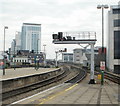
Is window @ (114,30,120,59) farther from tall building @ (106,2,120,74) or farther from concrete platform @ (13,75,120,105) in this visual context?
concrete platform @ (13,75,120,105)

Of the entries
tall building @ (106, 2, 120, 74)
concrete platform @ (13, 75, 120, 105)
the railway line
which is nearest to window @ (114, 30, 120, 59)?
tall building @ (106, 2, 120, 74)

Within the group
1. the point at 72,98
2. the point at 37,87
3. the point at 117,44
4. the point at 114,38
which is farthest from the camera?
the point at 114,38

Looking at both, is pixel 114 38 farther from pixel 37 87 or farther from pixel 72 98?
pixel 72 98

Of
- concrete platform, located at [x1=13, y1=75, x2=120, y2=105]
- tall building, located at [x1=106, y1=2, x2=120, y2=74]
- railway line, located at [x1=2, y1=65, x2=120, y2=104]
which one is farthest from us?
tall building, located at [x1=106, y1=2, x2=120, y2=74]

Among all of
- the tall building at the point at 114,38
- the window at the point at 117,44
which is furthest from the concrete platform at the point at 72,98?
the window at the point at 117,44

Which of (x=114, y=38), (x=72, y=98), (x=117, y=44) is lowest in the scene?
(x=72, y=98)

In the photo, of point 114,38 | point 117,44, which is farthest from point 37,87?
point 114,38

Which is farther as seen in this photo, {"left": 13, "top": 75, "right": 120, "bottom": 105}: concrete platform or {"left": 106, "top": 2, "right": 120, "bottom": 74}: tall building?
{"left": 106, "top": 2, "right": 120, "bottom": 74}: tall building

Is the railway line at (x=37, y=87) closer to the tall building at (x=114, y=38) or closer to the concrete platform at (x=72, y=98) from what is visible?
the concrete platform at (x=72, y=98)

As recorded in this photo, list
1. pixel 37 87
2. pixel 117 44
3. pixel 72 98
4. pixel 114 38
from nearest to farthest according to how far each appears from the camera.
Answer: pixel 72 98, pixel 37 87, pixel 117 44, pixel 114 38

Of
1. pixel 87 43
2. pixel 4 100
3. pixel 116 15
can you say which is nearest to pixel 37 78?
pixel 87 43

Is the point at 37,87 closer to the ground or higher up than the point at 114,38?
closer to the ground

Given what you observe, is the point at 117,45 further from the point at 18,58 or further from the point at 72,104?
the point at 18,58

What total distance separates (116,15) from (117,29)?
4311 mm
